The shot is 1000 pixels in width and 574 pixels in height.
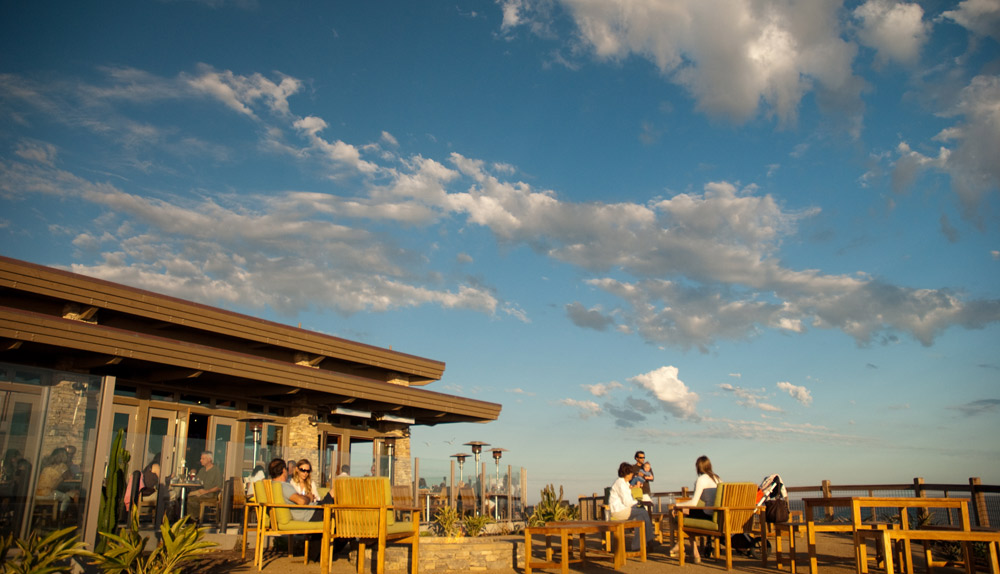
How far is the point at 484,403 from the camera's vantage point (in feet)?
66.5

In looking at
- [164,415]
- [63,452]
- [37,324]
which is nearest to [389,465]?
[164,415]

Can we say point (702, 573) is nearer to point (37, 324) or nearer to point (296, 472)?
point (296, 472)

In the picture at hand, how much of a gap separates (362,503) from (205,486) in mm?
5207

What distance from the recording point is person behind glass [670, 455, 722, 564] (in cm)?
913

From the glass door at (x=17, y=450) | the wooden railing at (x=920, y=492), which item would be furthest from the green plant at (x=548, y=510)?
the glass door at (x=17, y=450)

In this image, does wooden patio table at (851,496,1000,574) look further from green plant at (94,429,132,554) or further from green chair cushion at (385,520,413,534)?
green plant at (94,429,132,554)

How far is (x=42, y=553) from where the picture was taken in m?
6.62

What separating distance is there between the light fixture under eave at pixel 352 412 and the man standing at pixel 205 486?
5109 millimetres

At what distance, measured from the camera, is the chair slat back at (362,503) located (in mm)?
7914

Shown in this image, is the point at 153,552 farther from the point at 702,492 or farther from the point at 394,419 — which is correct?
the point at 394,419

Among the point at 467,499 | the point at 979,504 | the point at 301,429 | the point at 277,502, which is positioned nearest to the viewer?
the point at 277,502

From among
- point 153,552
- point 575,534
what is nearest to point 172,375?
point 153,552

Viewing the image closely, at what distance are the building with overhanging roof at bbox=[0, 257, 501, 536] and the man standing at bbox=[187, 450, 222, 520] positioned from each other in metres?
0.16

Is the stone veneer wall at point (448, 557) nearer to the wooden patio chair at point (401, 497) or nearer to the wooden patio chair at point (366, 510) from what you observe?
the wooden patio chair at point (366, 510)
